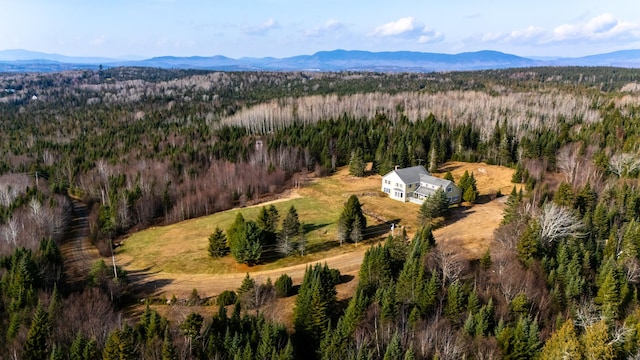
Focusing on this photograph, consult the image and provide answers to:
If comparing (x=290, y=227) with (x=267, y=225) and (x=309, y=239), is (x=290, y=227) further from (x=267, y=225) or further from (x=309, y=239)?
(x=309, y=239)

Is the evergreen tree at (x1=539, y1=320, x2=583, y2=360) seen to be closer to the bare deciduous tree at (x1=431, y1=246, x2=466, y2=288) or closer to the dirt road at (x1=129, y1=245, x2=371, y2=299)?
the bare deciduous tree at (x1=431, y1=246, x2=466, y2=288)

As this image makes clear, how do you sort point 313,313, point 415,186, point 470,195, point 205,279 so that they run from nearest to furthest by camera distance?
point 313,313, point 205,279, point 470,195, point 415,186

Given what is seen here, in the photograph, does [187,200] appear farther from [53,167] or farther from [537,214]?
[537,214]

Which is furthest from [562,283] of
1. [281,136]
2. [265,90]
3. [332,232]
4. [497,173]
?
[265,90]

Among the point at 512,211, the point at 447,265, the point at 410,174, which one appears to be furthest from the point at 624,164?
the point at 447,265

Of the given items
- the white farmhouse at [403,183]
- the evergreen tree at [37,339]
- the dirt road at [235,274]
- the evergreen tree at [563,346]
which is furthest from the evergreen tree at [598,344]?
the white farmhouse at [403,183]
